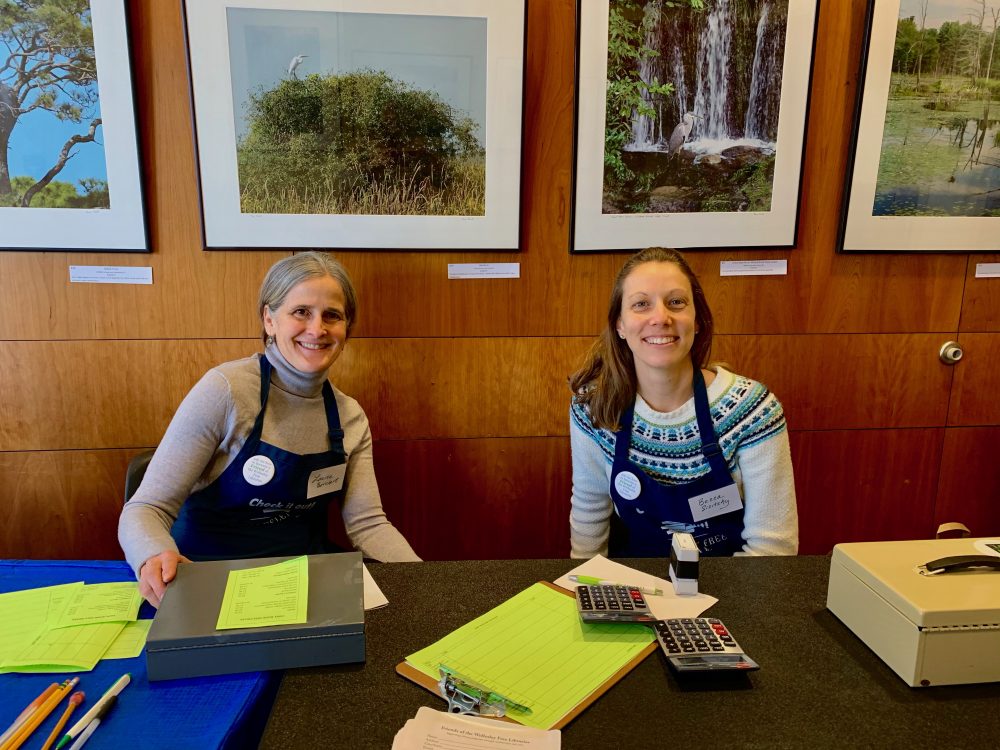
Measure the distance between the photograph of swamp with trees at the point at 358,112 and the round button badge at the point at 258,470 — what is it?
842 millimetres

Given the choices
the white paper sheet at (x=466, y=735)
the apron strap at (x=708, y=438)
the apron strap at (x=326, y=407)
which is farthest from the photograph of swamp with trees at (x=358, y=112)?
the white paper sheet at (x=466, y=735)

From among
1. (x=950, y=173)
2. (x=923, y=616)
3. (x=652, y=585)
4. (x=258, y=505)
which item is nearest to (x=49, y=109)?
(x=258, y=505)

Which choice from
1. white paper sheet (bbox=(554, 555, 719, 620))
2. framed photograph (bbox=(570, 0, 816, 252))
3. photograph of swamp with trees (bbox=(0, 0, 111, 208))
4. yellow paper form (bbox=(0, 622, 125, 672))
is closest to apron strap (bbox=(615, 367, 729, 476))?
white paper sheet (bbox=(554, 555, 719, 620))

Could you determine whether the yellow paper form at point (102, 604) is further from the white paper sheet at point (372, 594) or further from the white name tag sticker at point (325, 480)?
the white name tag sticker at point (325, 480)

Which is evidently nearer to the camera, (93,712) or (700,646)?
(93,712)

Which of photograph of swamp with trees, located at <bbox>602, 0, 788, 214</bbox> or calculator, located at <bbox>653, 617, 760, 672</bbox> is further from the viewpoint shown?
photograph of swamp with trees, located at <bbox>602, 0, 788, 214</bbox>

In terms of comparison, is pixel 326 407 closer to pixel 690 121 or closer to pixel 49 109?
pixel 49 109

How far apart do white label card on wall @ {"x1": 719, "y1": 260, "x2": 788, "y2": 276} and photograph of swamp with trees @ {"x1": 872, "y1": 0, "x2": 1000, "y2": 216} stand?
0.37 meters

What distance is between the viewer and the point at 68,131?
1.95 meters

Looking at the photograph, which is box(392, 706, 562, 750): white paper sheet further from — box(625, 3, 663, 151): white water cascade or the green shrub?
box(625, 3, 663, 151): white water cascade

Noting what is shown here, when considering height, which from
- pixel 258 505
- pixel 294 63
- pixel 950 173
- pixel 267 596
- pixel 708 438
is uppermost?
pixel 294 63

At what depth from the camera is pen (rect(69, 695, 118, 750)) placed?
82 cm

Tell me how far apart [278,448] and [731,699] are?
1.19 m

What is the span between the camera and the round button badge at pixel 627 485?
162 cm
